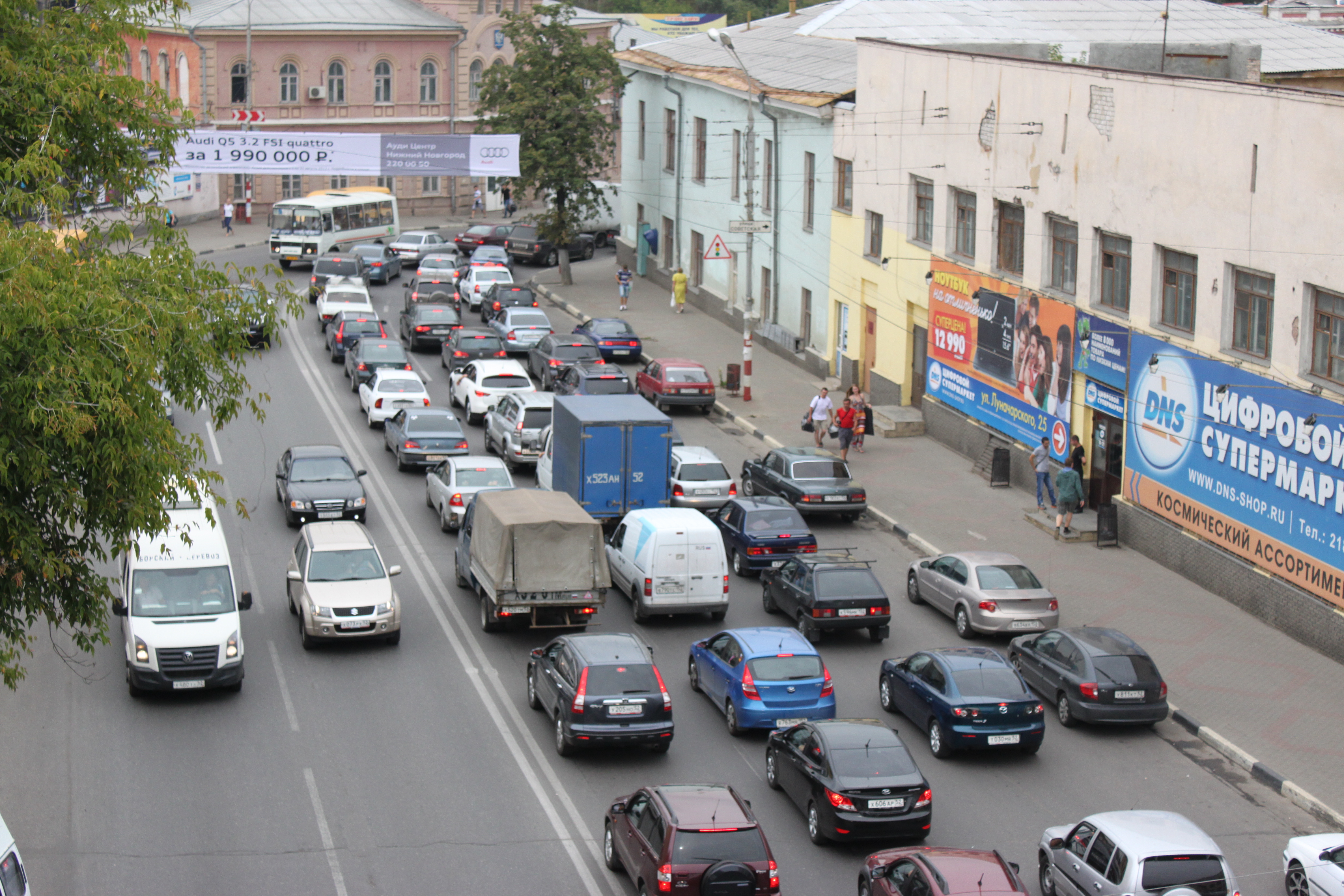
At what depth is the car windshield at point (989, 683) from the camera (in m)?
19.2

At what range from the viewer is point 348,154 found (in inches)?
2040

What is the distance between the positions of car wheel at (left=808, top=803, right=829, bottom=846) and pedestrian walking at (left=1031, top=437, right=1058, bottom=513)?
14.6m

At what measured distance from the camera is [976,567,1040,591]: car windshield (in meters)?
23.8

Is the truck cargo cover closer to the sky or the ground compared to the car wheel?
closer to the sky

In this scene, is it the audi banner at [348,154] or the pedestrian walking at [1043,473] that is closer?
the pedestrian walking at [1043,473]

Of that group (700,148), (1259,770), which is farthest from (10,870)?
(700,148)

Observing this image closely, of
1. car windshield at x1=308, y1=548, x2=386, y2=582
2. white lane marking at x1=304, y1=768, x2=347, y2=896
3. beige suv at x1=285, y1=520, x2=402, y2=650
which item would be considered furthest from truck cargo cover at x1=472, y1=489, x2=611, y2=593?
white lane marking at x1=304, y1=768, x2=347, y2=896

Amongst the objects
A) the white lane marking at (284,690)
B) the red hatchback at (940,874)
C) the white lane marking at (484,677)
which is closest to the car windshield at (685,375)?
the white lane marking at (484,677)

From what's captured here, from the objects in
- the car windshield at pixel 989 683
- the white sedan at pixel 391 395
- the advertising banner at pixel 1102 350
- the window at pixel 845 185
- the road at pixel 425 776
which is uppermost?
the window at pixel 845 185

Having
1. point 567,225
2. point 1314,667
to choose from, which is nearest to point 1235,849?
point 1314,667

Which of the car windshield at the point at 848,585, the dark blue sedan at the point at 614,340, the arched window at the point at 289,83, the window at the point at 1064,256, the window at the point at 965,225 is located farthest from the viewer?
the arched window at the point at 289,83

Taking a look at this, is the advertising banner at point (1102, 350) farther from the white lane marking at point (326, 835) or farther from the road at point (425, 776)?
the white lane marking at point (326, 835)

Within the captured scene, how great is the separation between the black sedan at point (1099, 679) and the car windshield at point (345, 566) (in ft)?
32.9

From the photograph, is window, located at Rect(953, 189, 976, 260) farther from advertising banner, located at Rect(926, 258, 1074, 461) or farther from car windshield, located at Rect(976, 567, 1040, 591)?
car windshield, located at Rect(976, 567, 1040, 591)
